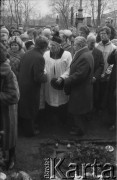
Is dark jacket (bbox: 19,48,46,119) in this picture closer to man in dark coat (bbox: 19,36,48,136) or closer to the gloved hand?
man in dark coat (bbox: 19,36,48,136)

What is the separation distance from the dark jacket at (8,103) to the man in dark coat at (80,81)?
141cm

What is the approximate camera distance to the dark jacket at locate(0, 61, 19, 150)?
3879 mm

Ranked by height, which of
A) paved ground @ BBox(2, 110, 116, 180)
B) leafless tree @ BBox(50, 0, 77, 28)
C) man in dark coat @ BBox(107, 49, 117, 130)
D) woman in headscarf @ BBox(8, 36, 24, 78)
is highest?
leafless tree @ BBox(50, 0, 77, 28)

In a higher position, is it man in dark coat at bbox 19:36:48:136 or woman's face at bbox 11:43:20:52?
woman's face at bbox 11:43:20:52

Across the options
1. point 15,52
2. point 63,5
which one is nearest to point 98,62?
point 15,52

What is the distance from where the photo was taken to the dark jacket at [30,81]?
501cm

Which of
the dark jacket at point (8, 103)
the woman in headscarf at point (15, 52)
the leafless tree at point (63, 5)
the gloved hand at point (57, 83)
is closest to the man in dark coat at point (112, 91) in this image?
the gloved hand at point (57, 83)

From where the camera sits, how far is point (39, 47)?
16.8 ft

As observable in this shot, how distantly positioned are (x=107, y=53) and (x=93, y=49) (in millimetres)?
375

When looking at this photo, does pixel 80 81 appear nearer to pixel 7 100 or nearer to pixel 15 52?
pixel 15 52

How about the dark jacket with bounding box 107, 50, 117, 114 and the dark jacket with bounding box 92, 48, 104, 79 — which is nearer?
the dark jacket with bounding box 107, 50, 117, 114

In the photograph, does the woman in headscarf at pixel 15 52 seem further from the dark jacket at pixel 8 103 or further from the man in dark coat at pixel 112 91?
the man in dark coat at pixel 112 91

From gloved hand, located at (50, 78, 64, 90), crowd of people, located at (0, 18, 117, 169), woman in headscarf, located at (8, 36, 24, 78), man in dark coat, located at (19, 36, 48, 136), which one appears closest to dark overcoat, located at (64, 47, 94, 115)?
crowd of people, located at (0, 18, 117, 169)

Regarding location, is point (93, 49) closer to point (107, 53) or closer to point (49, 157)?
point (107, 53)
